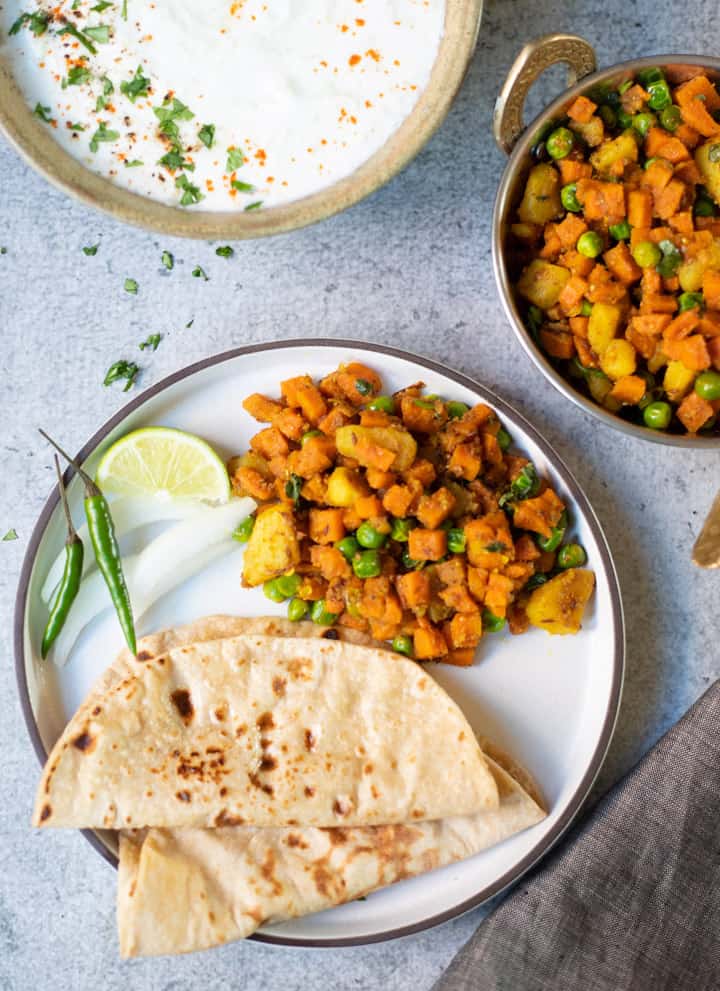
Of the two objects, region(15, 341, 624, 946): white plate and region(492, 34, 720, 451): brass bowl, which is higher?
region(492, 34, 720, 451): brass bowl

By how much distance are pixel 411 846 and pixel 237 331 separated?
200 cm

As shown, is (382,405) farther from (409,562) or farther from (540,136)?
(540,136)

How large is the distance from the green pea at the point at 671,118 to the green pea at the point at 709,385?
0.81 metres

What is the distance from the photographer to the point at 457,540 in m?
3.31

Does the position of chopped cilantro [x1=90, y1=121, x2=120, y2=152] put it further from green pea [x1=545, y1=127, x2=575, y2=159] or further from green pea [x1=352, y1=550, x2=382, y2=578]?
green pea [x1=352, y1=550, x2=382, y2=578]

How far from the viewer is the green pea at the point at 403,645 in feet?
11.1

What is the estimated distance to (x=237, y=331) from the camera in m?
3.69

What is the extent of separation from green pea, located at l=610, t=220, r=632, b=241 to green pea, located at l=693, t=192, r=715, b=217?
231 millimetres

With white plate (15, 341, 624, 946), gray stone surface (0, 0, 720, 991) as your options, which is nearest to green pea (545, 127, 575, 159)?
gray stone surface (0, 0, 720, 991)

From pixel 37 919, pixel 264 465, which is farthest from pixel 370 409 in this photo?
pixel 37 919

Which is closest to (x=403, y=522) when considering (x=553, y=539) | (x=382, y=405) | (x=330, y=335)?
(x=382, y=405)

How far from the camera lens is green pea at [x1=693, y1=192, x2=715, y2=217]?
3.11m

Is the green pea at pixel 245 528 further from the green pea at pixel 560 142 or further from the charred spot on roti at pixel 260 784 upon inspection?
the green pea at pixel 560 142

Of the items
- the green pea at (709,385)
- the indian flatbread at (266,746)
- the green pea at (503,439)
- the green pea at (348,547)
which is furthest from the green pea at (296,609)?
the green pea at (709,385)
